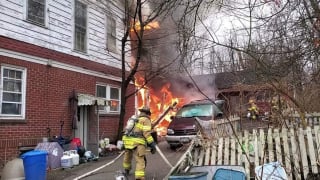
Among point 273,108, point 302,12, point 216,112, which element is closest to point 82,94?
point 216,112

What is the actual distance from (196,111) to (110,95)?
4.05 meters

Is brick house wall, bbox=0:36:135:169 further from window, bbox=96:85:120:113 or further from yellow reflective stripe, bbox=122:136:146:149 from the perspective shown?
yellow reflective stripe, bbox=122:136:146:149

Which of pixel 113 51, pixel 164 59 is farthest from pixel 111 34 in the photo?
pixel 164 59

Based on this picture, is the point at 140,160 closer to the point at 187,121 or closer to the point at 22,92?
the point at 22,92

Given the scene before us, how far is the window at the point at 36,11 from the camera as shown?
1259 centimetres

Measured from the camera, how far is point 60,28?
14.1 metres

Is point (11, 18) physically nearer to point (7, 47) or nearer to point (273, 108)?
point (7, 47)

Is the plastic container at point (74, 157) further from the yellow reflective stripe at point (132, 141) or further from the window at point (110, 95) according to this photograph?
the window at point (110, 95)

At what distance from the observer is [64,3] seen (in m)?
14.5

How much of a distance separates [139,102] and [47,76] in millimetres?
9689

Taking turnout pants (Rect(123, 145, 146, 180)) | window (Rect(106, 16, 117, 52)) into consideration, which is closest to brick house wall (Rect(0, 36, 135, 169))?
window (Rect(106, 16, 117, 52))

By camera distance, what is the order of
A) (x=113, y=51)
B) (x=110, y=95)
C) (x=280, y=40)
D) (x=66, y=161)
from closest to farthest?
(x=280, y=40), (x=66, y=161), (x=110, y=95), (x=113, y=51)

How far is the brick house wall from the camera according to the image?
37.4 feet

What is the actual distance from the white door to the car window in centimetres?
379
